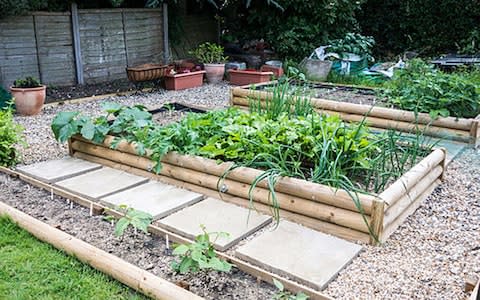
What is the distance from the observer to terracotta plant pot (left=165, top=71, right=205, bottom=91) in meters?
7.67

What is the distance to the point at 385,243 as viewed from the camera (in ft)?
8.55

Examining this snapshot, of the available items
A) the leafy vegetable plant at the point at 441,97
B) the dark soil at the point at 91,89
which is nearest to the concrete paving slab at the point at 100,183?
the leafy vegetable plant at the point at 441,97

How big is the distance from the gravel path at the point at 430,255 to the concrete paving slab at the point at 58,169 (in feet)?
4.03

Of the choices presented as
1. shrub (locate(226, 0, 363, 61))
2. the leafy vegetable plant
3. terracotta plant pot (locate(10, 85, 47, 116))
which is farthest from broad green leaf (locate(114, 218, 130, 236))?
shrub (locate(226, 0, 363, 61))

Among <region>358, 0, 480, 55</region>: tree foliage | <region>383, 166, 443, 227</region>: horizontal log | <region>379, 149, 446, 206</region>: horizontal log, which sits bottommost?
<region>383, 166, 443, 227</region>: horizontal log

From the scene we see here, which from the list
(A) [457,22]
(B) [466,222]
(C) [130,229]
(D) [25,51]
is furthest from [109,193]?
(A) [457,22]

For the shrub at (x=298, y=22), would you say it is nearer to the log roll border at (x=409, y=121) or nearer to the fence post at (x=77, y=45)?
the fence post at (x=77, y=45)

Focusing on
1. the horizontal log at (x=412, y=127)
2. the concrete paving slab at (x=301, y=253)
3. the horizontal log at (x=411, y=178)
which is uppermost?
the horizontal log at (x=411, y=178)

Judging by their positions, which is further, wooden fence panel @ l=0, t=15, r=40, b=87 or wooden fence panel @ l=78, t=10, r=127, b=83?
wooden fence panel @ l=78, t=10, r=127, b=83

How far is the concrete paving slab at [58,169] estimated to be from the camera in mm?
3533

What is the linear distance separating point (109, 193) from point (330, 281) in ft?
5.64

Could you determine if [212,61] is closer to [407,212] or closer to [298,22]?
[298,22]

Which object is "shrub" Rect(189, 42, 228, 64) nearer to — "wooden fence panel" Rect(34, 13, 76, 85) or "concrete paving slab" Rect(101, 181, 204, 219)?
"wooden fence panel" Rect(34, 13, 76, 85)

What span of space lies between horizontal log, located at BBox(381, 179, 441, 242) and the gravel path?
1.2 inches
